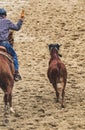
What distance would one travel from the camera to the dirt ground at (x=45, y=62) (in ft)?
32.0

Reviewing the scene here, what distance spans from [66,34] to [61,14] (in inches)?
88.2

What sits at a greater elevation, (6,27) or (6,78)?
(6,27)

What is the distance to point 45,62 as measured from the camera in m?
15.2

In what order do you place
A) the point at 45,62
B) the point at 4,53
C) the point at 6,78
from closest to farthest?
the point at 6,78 → the point at 4,53 → the point at 45,62

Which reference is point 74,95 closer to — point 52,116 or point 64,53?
point 52,116

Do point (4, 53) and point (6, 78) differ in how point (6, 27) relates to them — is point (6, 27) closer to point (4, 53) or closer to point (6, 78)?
point (4, 53)

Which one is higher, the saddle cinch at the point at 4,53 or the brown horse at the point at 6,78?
the saddle cinch at the point at 4,53

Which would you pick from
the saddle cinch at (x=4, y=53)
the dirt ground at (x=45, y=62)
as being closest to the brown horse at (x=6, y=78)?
the saddle cinch at (x=4, y=53)

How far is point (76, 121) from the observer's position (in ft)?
31.3

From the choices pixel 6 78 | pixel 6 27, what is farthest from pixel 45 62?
pixel 6 78

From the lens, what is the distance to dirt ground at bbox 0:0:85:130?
9742mm

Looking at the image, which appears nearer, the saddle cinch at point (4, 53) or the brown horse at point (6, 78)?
the brown horse at point (6, 78)

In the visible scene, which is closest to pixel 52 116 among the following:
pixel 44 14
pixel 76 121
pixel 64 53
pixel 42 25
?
pixel 76 121

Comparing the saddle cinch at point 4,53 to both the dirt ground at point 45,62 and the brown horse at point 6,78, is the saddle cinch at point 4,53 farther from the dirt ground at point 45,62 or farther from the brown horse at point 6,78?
the dirt ground at point 45,62
